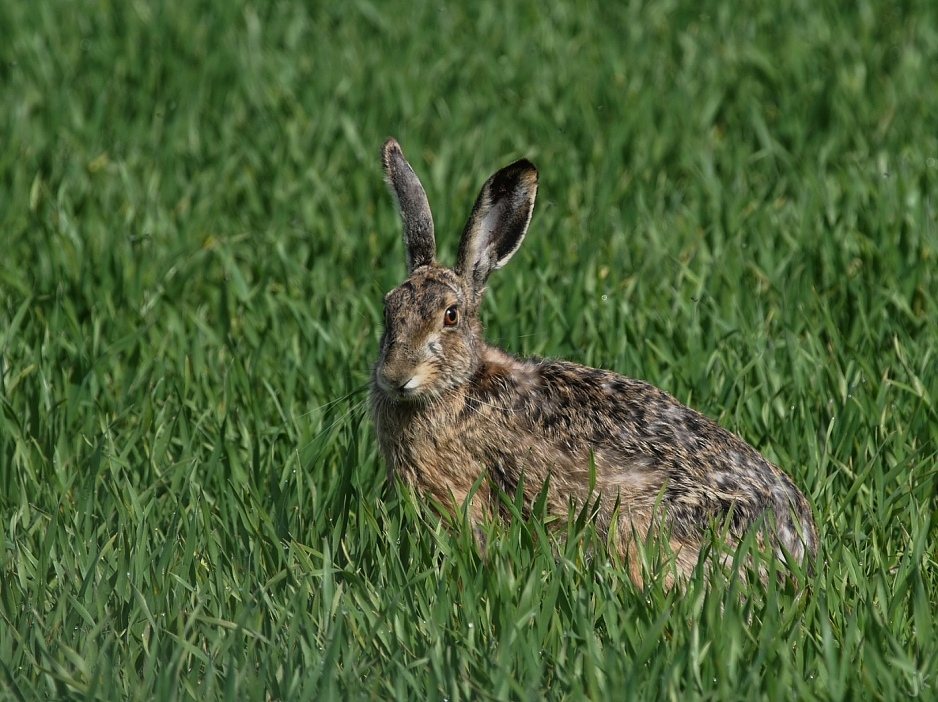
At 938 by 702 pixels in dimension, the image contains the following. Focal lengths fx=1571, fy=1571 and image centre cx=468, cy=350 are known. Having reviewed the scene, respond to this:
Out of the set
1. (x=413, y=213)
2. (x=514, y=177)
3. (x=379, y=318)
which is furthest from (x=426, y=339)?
(x=379, y=318)

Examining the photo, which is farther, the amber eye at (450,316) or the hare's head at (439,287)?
the amber eye at (450,316)

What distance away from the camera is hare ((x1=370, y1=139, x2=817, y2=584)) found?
15.0 ft

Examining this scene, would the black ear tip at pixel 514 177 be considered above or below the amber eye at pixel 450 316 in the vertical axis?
above

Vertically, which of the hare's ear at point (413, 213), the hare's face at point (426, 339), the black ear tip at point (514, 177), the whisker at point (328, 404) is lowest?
the whisker at point (328, 404)

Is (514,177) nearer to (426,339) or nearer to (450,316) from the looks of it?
(450,316)

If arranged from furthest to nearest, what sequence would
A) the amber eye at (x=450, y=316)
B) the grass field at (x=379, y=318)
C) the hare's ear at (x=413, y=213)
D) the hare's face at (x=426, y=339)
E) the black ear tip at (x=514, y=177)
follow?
the hare's ear at (x=413, y=213), the black ear tip at (x=514, y=177), the amber eye at (x=450, y=316), the hare's face at (x=426, y=339), the grass field at (x=379, y=318)

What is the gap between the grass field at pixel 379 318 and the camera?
3918 millimetres

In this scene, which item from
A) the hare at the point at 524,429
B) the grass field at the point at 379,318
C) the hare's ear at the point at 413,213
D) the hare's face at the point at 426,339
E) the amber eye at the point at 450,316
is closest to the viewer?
the grass field at the point at 379,318

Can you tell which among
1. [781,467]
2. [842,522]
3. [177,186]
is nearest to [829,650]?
[842,522]

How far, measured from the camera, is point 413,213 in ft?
16.8

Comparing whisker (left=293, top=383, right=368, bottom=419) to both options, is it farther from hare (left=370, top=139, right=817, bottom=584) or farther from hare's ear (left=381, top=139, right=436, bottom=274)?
hare's ear (left=381, top=139, right=436, bottom=274)

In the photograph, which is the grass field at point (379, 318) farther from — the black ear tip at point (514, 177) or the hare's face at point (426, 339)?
the black ear tip at point (514, 177)

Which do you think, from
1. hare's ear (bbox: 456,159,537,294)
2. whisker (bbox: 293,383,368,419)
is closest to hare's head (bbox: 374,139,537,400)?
hare's ear (bbox: 456,159,537,294)

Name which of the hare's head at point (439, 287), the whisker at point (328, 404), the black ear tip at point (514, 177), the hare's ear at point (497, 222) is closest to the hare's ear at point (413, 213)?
the hare's head at point (439, 287)
